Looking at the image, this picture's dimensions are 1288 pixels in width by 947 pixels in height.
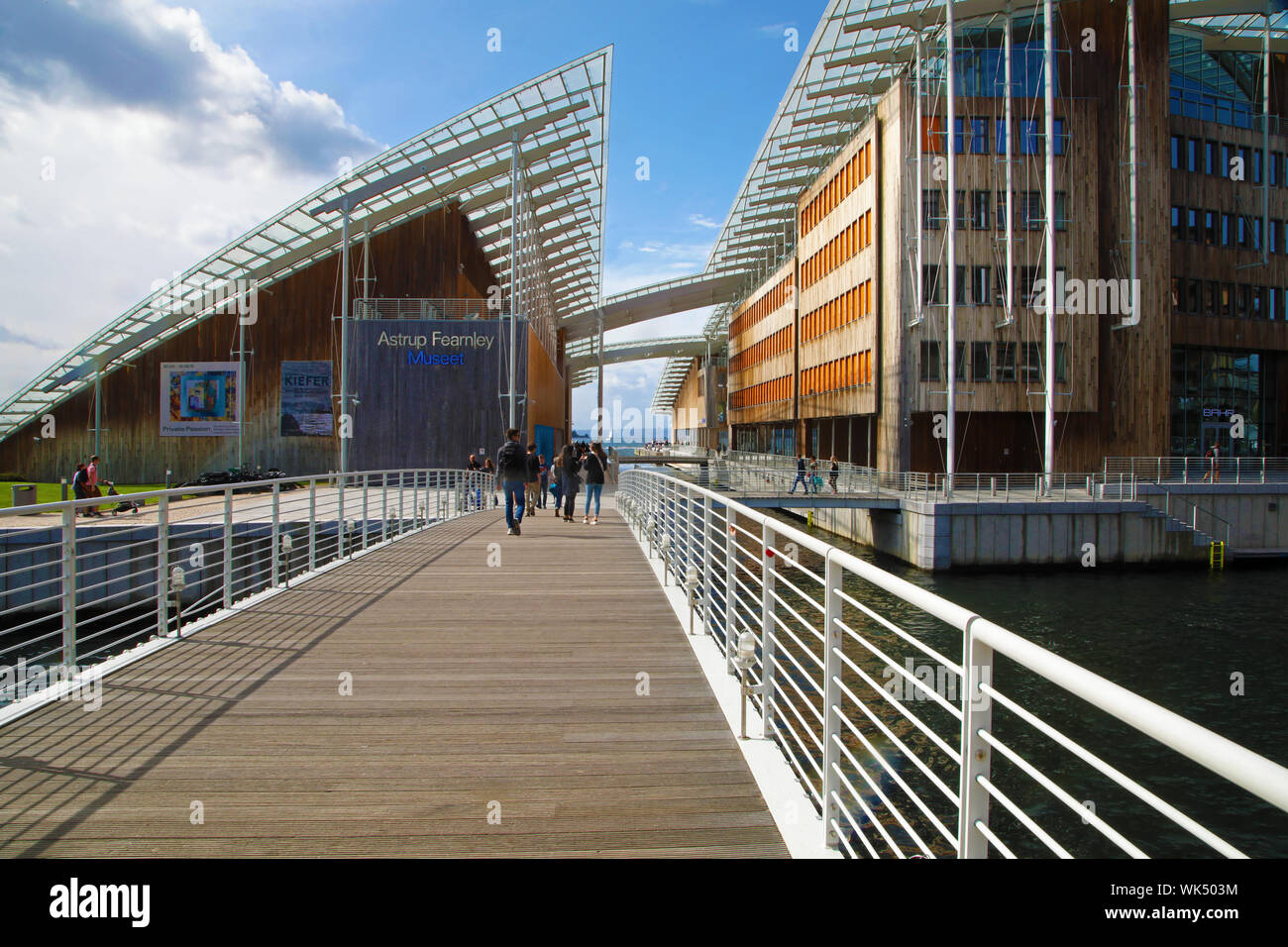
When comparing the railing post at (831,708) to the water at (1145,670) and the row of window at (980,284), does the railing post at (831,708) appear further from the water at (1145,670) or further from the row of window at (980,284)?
the row of window at (980,284)

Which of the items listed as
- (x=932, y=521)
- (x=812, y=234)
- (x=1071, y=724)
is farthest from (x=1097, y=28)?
(x=1071, y=724)

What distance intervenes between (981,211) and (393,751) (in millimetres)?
31792

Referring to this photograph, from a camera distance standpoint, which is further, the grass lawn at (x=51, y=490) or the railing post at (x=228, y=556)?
the grass lawn at (x=51, y=490)

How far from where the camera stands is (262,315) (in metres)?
33.4

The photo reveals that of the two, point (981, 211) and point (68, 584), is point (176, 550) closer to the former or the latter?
point (68, 584)

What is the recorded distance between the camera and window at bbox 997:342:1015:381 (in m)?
30.7

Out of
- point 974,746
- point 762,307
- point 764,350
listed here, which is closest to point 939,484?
point 974,746

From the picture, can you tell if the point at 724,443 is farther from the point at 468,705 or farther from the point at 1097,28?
the point at 468,705

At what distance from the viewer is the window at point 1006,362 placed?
101ft

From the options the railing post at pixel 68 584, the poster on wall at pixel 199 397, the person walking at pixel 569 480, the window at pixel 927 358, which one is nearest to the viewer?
the railing post at pixel 68 584

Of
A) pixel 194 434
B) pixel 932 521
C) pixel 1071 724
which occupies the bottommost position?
pixel 1071 724

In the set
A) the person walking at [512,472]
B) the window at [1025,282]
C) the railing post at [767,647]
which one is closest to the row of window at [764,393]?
the window at [1025,282]

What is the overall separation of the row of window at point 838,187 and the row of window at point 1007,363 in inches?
338
